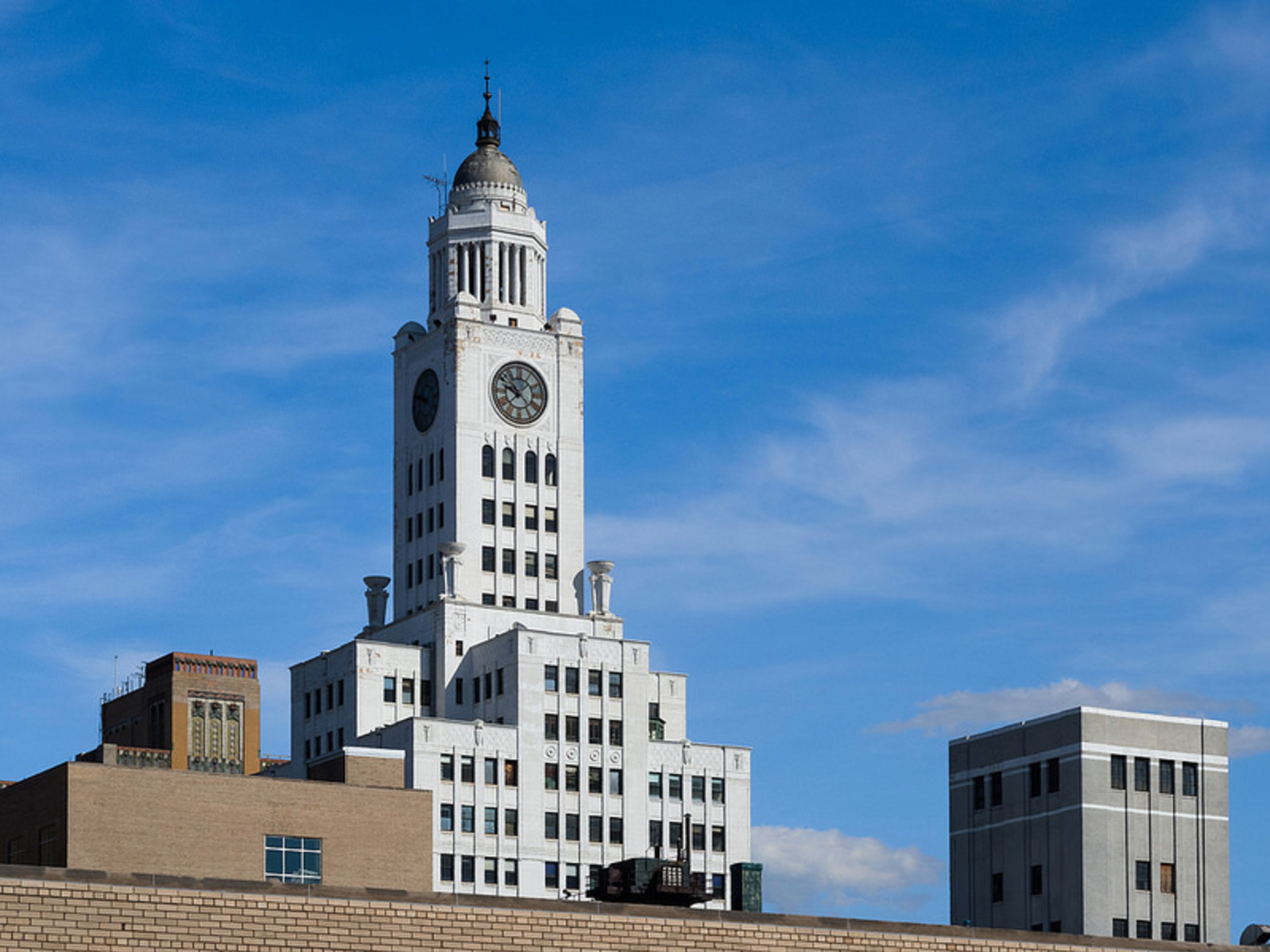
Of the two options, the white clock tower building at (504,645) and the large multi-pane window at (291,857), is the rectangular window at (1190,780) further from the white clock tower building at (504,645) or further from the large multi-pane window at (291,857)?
the large multi-pane window at (291,857)

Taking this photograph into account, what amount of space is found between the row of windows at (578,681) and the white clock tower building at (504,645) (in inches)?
5.8

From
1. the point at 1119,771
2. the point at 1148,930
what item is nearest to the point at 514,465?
the point at 1119,771

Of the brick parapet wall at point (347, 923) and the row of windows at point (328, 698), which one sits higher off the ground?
the row of windows at point (328, 698)

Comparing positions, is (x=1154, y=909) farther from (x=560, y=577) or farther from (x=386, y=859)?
(x=560, y=577)

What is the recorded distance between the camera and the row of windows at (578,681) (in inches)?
6245

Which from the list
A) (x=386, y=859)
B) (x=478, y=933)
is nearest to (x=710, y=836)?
(x=386, y=859)

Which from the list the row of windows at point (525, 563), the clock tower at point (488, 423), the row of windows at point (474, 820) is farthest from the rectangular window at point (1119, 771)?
the row of windows at point (525, 563)

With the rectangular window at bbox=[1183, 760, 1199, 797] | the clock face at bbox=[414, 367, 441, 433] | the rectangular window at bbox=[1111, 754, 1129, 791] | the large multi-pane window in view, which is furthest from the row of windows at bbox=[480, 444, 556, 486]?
the large multi-pane window

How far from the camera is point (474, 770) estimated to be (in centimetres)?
15362

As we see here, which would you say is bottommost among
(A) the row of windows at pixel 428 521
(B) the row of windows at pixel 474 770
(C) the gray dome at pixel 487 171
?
(B) the row of windows at pixel 474 770

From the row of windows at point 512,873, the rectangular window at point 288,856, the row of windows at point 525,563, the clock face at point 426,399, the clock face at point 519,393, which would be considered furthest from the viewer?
the clock face at point 426,399

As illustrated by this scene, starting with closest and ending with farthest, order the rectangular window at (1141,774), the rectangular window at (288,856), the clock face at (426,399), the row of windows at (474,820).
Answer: the rectangular window at (288,856)
the rectangular window at (1141,774)
the row of windows at (474,820)
the clock face at (426,399)

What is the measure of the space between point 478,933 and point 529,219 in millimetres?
128682

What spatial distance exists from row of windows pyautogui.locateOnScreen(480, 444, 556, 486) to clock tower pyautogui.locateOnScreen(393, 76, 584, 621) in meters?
0.08
